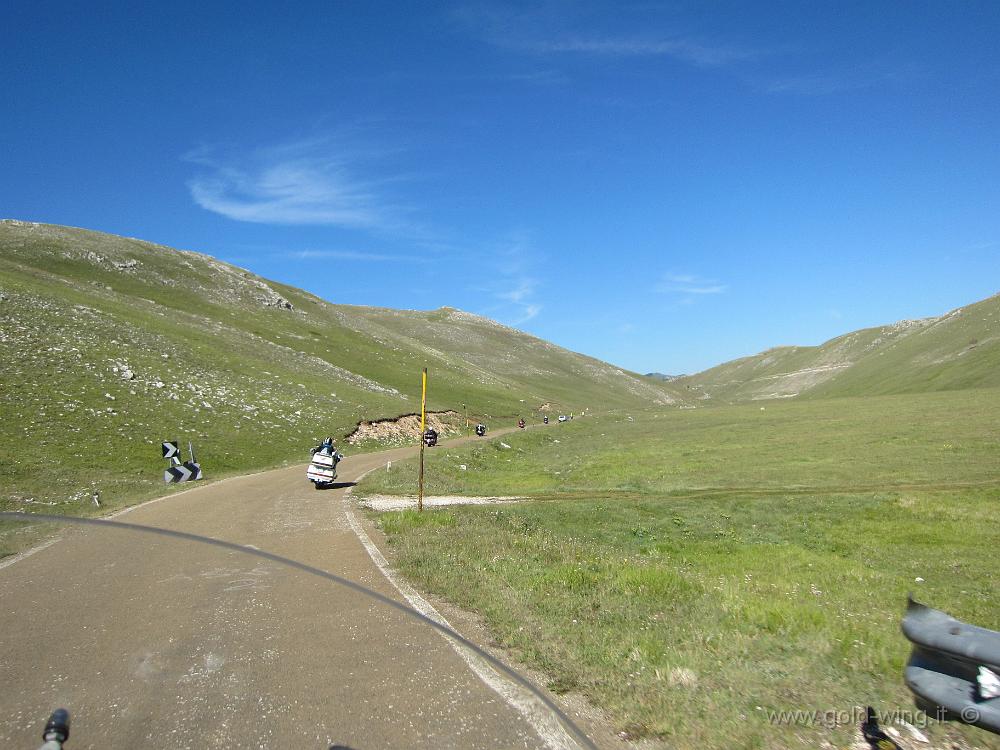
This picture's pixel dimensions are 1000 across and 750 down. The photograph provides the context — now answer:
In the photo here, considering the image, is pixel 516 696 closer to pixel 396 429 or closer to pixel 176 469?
pixel 176 469

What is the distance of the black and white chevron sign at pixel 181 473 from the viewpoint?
28.3 m

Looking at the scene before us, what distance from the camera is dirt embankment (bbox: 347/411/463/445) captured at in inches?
2185

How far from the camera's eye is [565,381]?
19412cm

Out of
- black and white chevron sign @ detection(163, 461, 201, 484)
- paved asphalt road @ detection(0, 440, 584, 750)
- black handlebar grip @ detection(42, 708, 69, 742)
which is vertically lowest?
paved asphalt road @ detection(0, 440, 584, 750)

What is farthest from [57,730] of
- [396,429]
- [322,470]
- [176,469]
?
[396,429]

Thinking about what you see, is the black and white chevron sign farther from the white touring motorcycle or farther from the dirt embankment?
the dirt embankment

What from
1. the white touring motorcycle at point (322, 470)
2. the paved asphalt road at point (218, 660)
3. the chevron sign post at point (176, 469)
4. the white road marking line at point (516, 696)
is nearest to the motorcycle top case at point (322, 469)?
the white touring motorcycle at point (322, 470)

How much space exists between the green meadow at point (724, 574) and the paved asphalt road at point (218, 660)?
1.30 meters

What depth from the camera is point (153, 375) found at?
156 feet

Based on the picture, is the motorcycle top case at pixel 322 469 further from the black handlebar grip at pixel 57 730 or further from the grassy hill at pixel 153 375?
the black handlebar grip at pixel 57 730

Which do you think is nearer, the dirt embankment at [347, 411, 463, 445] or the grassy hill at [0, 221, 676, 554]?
the grassy hill at [0, 221, 676, 554]

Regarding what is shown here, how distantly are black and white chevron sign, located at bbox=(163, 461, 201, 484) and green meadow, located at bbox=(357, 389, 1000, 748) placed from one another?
8.16 m

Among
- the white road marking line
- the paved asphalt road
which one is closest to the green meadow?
the white road marking line

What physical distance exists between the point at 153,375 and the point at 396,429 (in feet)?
71.8
